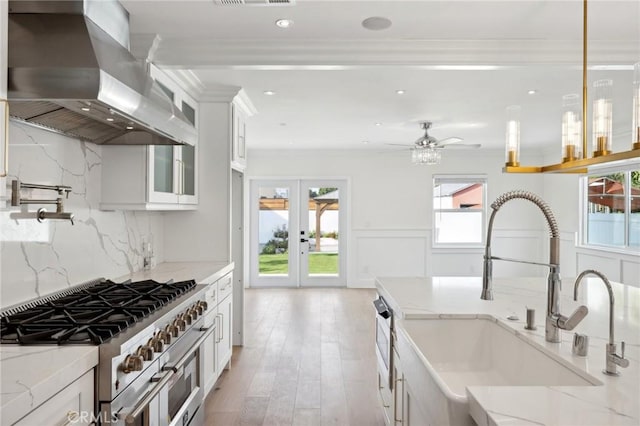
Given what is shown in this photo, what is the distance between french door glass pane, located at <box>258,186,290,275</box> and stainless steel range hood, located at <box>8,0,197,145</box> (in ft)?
17.7

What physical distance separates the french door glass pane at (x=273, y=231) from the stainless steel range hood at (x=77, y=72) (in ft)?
17.7

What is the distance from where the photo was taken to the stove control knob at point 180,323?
6.84ft

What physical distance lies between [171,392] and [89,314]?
1.87 feet

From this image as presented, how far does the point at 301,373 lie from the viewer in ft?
11.7

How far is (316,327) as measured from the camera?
5.00m

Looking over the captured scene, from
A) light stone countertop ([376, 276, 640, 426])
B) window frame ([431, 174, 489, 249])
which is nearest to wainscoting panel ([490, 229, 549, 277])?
window frame ([431, 174, 489, 249])

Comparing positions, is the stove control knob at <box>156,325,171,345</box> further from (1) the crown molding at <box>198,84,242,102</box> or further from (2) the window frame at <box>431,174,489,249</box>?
(2) the window frame at <box>431,174,489,249</box>

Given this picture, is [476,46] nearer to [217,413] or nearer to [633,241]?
[217,413]

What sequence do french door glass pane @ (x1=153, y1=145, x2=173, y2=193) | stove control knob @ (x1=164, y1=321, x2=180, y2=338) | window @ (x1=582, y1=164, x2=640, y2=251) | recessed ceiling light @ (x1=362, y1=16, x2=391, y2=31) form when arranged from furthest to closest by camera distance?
1. window @ (x1=582, y1=164, x2=640, y2=251)
2. french door glass pane @ (x1=153, y1=145, x2=173, y2=193)
3. recessed ceiling light @ (x1=362, y1=16, x2=391, y2=31)
4. stove control knob @ (x1=164, y1=321, x2=180, y2=338)

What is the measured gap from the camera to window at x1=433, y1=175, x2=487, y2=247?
307 inches

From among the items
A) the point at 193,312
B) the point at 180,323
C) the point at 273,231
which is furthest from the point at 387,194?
the point at 180,323

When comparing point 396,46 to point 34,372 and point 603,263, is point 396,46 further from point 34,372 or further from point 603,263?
point 603,263

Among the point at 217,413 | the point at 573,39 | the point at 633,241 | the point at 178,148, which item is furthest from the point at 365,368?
the point at 633,241

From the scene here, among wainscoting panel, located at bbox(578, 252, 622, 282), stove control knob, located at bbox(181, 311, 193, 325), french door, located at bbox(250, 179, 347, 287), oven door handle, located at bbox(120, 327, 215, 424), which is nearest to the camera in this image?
oven door handle, located at bbox(120, 327, 215, 424)
